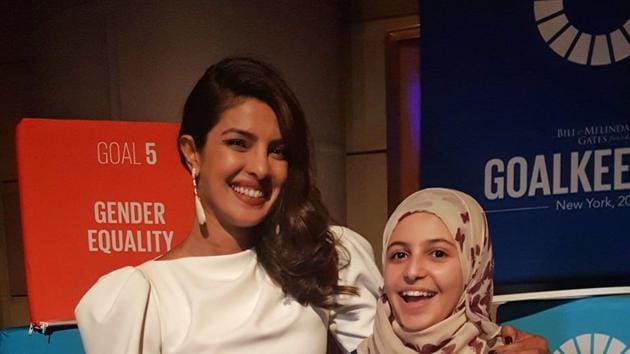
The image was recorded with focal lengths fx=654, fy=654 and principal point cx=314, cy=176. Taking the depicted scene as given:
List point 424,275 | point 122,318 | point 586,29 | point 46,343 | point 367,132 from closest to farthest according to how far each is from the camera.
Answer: point 424,275 → point 122,318 → point 586,29 → point 46,343 → point 367,132

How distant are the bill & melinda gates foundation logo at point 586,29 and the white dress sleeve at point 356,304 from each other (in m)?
0.55

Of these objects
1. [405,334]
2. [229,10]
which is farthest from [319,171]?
[405,334]

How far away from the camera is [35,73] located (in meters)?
1.68

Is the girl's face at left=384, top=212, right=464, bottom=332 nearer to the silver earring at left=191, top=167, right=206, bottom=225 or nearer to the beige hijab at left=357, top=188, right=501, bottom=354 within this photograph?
the beige hijab at left=357, top=188, right=501, bottom=354

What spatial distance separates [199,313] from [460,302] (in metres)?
0.44

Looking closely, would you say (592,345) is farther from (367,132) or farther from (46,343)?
(46,343)

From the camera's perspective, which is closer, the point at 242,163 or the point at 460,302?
the point at 460,302

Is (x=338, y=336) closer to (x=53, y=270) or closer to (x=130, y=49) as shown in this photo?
(x=53, y=270)

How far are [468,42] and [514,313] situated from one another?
536 millimetres

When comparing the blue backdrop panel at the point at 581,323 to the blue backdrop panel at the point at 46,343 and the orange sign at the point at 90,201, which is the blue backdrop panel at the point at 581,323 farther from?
the blue backdrop panel at the point at 46,343

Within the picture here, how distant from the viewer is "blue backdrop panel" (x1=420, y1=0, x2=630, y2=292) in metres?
1.22

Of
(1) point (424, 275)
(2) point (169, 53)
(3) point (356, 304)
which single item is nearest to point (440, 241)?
(1) point (424, 275)

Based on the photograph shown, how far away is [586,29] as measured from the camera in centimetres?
121

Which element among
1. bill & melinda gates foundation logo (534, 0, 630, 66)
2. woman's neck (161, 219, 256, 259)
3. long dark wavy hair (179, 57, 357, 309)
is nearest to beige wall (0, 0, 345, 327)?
long dark wavy hair (179, 57, 357, 309)
